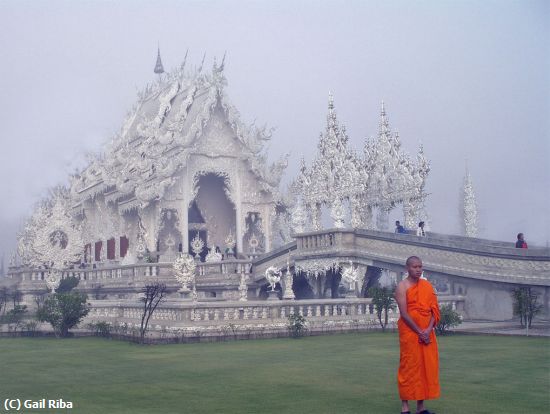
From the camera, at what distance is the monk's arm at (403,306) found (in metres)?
7.34

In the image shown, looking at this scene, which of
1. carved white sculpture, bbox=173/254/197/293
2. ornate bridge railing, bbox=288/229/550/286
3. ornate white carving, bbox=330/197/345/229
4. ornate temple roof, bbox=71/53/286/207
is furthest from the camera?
ornate temple roof, bbox=71/53/286/207

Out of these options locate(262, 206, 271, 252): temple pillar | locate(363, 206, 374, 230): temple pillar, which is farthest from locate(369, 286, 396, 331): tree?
locate(262, 206, 271, 252): temple pillar

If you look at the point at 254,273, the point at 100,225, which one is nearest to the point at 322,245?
the point at 254,273

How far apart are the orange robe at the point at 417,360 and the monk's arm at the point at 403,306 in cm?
4

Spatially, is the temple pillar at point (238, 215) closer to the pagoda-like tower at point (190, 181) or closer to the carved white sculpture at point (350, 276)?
the pagoda-like tower at point (190, 181)

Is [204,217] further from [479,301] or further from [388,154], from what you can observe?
[479,301]

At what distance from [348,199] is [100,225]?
20.3 m

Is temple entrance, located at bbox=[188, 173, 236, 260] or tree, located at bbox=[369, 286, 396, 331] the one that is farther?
temple entrance, located at bbox=[188, 173, 236, 260]

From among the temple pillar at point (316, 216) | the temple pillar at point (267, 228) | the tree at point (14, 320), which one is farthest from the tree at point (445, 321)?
the temple pillar at point (267, 228)

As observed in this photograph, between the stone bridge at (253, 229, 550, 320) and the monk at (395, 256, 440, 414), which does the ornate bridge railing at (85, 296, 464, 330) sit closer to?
the stone bridge at (253, 229, 550, 320)

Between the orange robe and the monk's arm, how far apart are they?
42mm

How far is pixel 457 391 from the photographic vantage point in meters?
8.70

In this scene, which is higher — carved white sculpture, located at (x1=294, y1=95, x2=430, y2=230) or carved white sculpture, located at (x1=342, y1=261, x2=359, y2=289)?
carved white sculpture, located at (x1=294, y1=95, x2=430, y2=230)

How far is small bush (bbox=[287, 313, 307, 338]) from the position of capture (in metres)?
17.7
